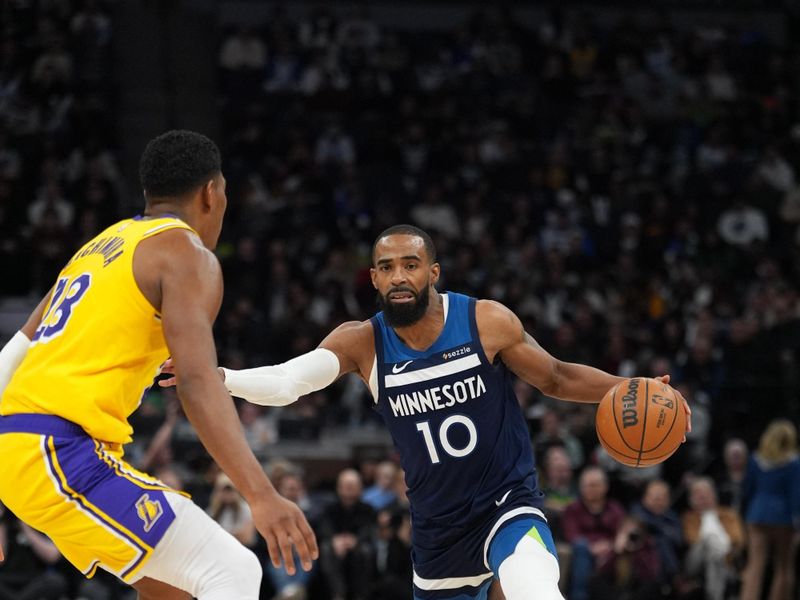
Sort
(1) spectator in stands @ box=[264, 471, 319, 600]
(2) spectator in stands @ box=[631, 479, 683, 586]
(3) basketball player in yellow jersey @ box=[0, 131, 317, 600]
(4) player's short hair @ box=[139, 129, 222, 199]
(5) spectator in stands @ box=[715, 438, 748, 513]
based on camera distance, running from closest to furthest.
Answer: (3) basketball player in yellow jersey @ box=[0, 131, 317, 600] → (4) player's short hair @ box=[139, 129, 222, 199] → (1) spectator in stands @ box=[264, 471, 319, 600] → (2) spectator in stands @ box=[631, 479, 683, 586] → (5) spectator in stands @ box=[715, 438, 748, 513]

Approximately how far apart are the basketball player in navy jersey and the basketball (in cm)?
14

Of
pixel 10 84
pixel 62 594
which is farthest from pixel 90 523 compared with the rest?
pixel 10 84

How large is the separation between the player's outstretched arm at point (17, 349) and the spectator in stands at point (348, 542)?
562 centimetres

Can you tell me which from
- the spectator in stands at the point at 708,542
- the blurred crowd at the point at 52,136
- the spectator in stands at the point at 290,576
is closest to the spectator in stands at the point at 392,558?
the spectator in stands at the point at 290,576

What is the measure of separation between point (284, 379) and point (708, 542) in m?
5.99

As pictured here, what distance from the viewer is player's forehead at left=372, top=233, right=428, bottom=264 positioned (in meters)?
5.24

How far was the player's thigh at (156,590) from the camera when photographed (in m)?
3.90

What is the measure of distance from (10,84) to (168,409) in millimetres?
6127

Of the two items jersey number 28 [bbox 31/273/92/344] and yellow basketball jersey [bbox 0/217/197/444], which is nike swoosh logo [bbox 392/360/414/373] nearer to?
yellow basketball jersey [bbox 0/217/197/444]

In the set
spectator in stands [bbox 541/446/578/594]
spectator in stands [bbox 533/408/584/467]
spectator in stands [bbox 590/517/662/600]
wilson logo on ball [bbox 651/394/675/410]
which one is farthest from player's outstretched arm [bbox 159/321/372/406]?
spectator in stands [bbox 533/408/584/467]

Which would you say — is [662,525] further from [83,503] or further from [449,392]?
[83,503]

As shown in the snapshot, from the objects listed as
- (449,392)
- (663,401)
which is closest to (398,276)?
(449,392)

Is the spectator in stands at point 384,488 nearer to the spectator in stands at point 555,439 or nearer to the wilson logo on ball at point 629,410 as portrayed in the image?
the spectator in stands at point 555,439

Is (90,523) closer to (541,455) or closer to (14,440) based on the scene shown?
(14,440)
